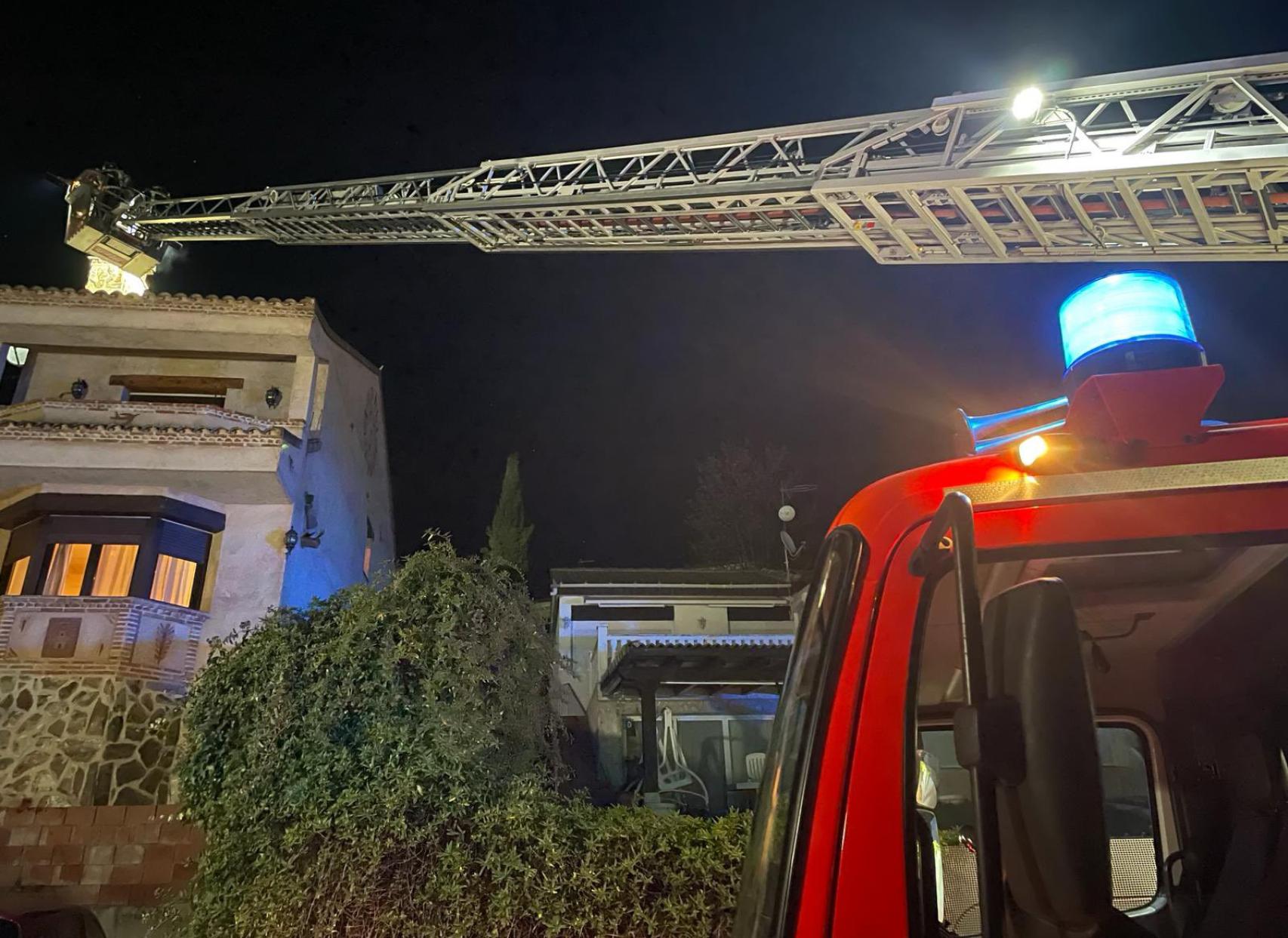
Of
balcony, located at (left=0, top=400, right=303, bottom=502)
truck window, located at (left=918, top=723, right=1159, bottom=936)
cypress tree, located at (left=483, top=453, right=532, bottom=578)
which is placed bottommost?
truck window, located at (left=918, top=723, right=1159, bottom=936)

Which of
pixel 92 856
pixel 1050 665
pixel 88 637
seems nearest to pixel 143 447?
pixel 88 637

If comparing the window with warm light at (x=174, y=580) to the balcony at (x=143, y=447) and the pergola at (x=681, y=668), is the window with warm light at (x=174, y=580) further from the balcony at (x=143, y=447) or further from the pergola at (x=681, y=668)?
the pergola at (x=681, y=668)

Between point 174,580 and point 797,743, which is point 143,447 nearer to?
point 174,580

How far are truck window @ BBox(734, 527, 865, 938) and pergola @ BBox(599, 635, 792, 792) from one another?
11.4m

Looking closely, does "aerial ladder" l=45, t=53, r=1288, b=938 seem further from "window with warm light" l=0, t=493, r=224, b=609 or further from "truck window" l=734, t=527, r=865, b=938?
"window with warm light" l=0, t=493, r=224, b=609

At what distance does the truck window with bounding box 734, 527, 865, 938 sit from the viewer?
1.71 metres

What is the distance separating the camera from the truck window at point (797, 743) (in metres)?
1.71

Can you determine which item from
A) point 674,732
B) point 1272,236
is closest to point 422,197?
point 674,732

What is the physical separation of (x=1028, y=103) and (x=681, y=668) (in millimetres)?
9982

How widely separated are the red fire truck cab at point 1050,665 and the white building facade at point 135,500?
598 inches

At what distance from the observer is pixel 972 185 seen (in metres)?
8.16

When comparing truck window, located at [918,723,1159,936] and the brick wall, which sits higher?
truck window, located at [918,723,1159,936]

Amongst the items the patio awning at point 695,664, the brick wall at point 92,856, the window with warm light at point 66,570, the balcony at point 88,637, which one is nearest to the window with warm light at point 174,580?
the balcony at point 88,637

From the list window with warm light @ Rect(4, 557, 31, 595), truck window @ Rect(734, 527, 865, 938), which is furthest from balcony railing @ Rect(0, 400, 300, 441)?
truck window @ Rect(734, 527, 865, 938)
